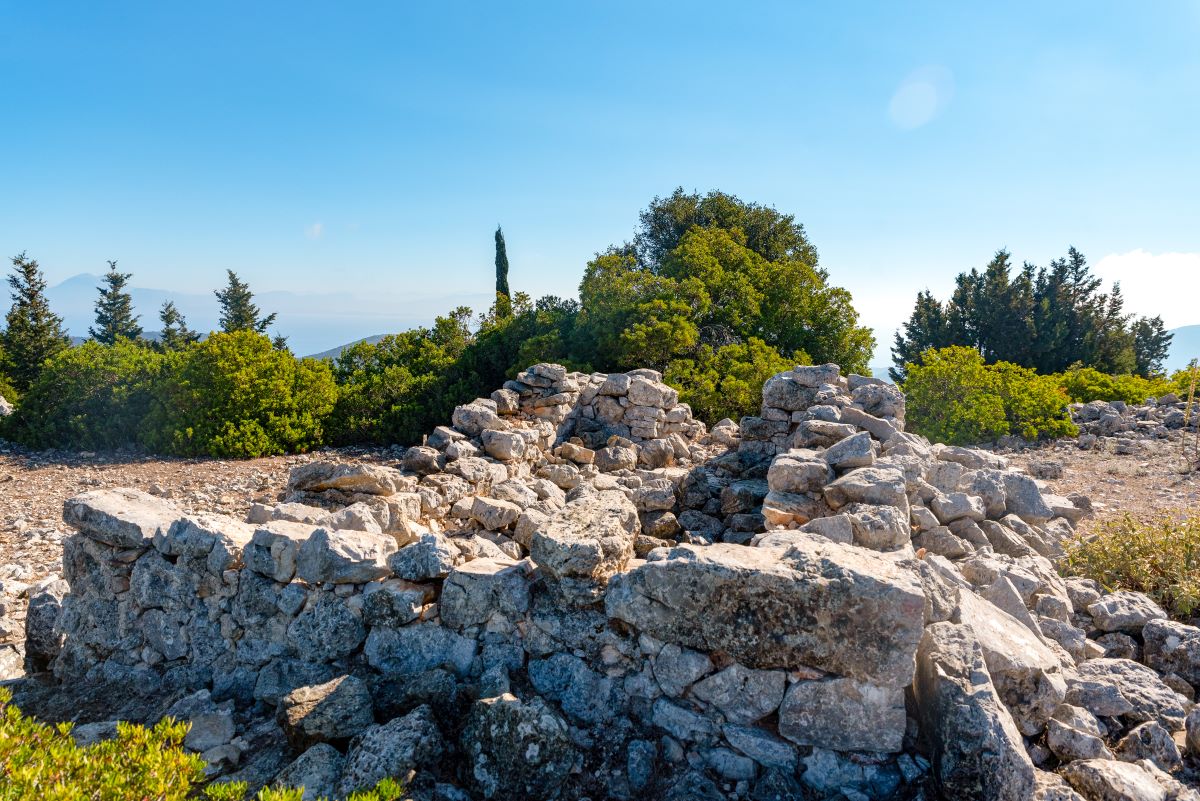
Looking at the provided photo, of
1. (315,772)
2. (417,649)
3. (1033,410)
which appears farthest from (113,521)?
(1033,410)

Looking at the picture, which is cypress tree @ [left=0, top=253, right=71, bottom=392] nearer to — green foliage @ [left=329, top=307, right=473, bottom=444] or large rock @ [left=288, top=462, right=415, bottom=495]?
green foliage @ [left=329, top=307, right=473, bottom=444]

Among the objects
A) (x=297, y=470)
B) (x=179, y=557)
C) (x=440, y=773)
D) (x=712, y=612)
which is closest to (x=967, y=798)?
(x=712, y=612)

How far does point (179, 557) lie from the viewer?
4.98 m

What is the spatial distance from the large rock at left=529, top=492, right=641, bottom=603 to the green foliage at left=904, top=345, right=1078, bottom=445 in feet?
37.7

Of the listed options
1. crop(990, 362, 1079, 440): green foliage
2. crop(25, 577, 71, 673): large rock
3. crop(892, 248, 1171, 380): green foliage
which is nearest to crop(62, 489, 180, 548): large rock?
crop(25, 577, 71, 673): large rock

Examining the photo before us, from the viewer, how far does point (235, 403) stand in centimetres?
1327

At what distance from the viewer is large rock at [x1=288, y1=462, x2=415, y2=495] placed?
24.6 feet

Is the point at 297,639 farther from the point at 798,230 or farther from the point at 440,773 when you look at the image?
the point at 798,230

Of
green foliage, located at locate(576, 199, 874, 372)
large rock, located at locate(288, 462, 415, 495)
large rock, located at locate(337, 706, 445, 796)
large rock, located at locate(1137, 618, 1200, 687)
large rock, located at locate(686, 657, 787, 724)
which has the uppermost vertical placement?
green foliage, located at locate(576, 199, 874, 372)

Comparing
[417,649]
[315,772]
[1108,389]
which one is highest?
[1108,389]

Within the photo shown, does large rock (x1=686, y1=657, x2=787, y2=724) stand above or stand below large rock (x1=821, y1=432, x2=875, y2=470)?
below

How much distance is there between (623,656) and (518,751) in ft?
2.64

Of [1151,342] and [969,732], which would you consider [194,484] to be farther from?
[1151,342]

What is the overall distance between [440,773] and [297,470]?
17.0ft
